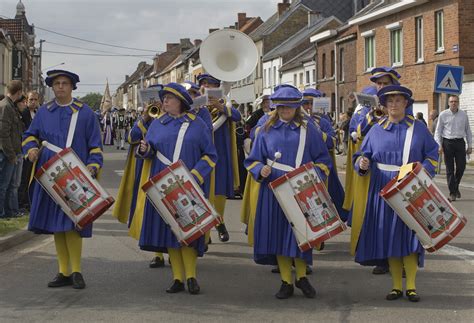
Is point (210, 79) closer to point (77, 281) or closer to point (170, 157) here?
point (170, 157)

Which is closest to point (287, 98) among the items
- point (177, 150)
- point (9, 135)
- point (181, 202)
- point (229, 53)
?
point (177, 150)

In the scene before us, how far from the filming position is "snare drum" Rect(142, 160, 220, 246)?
24.4 feet

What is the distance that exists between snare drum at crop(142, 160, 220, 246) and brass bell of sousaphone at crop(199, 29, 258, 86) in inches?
156

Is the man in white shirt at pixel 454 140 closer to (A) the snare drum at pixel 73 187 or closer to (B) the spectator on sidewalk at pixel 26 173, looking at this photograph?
(B) the spectator on sidewalk at pixel 26 173

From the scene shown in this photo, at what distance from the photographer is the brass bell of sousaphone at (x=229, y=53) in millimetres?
11383

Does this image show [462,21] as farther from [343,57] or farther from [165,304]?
[165,304]

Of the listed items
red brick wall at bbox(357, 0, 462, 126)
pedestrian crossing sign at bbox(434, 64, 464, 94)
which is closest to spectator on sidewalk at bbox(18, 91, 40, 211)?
pedestrian crossing sign at bbox(434, 64, 464, 94)

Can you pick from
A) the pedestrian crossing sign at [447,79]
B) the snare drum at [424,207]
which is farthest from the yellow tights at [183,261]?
the pedestrian crossing sign at [447,79]

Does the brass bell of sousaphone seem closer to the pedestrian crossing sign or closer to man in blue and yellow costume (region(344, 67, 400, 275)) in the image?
man in blue and yellow costume (region(344, 67, 400, 275))

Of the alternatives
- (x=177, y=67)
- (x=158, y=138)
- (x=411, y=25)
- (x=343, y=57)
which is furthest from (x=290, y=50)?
(x=158, y=138)

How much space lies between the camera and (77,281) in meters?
8.04

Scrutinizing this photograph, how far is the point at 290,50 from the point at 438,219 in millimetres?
57743

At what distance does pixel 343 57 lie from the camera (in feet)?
163

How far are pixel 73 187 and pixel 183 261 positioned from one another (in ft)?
3.86
